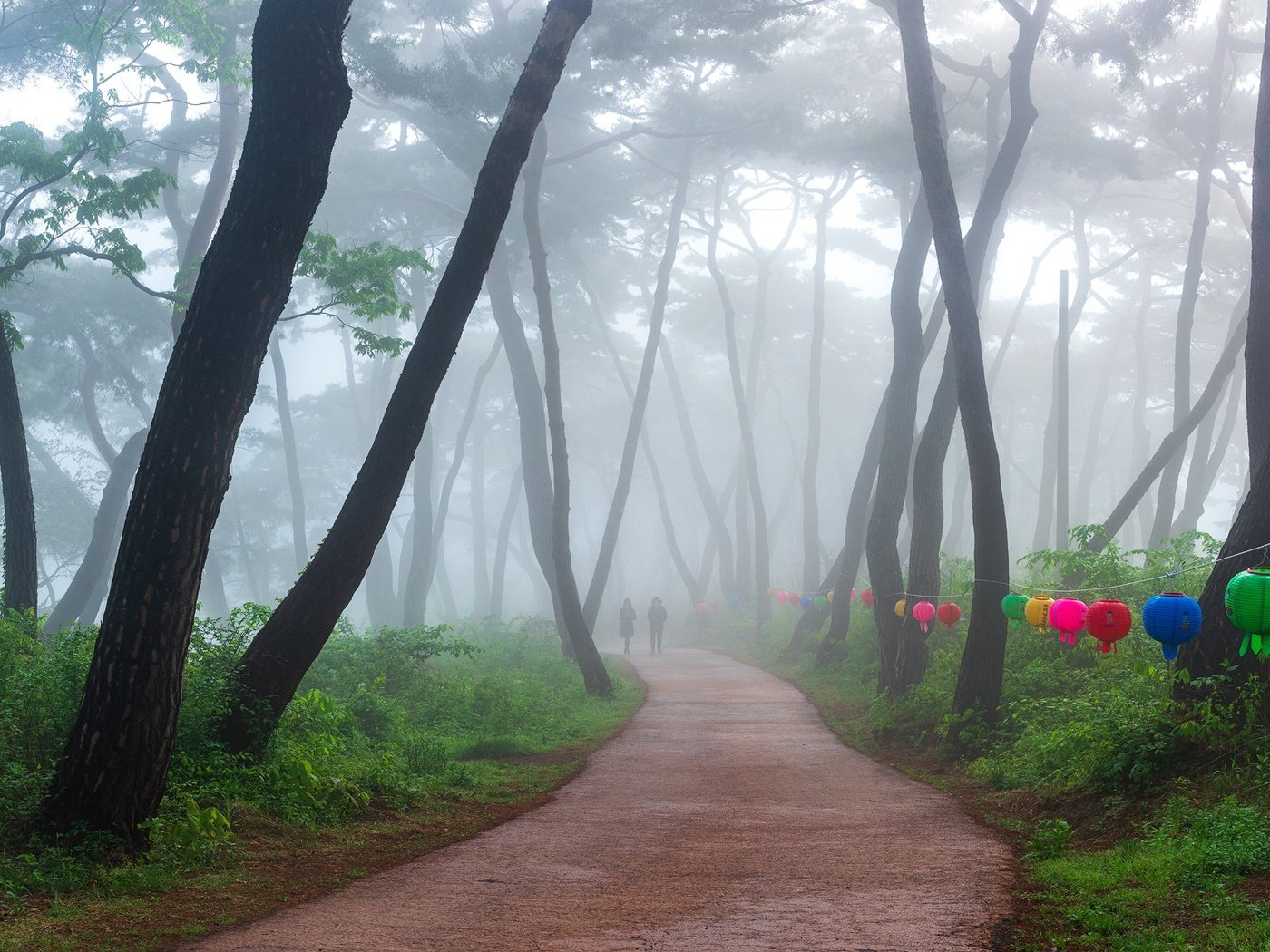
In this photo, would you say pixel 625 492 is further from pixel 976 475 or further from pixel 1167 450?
pixel 976 475

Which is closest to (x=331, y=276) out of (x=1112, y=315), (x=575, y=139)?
(x=575, y=139)

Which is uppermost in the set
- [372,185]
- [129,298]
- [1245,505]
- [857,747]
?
[372,185]

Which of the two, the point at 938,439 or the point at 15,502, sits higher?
the point at 938,439

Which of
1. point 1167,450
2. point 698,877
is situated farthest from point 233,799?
point 1167,450

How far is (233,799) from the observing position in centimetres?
733

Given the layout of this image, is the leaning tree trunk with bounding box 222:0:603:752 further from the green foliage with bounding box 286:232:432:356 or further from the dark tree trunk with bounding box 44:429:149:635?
the dark tree trunk with bounding box 44:429:149:635

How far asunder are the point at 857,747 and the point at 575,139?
1954cm

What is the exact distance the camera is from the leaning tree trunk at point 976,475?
37.7 feet

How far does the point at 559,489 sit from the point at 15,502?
866 cm

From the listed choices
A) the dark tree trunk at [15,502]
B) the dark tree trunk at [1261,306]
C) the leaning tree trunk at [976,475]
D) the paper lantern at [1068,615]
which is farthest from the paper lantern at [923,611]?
the dark tree trunk at [15,502]

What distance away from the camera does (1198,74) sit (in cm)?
2391

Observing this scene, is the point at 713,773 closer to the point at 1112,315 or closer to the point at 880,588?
the point at 880,588

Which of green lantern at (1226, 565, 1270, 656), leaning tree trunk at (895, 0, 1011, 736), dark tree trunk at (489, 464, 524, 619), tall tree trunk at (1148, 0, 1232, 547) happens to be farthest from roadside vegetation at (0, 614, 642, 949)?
dark tree trunk at (489, 464, 524, 619)

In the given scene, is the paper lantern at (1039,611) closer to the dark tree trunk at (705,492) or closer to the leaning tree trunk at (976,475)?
the leaning tree trunk at (976,475)
